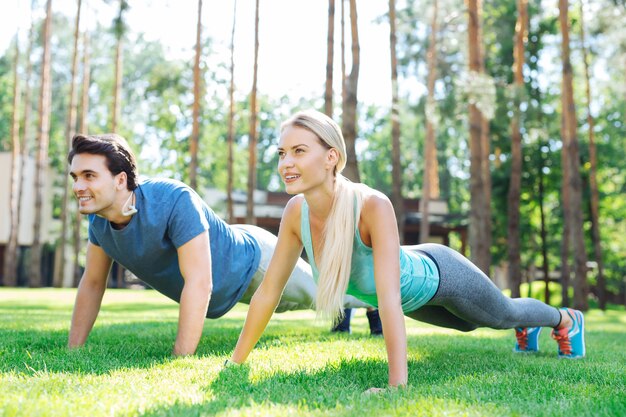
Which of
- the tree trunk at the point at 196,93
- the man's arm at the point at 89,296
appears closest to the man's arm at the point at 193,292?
the man's arm at the point at 89,296

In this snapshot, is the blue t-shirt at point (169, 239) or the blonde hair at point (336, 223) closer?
the blonde hair at point (336, 223)

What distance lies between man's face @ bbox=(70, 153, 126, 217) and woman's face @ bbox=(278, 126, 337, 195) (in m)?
1.32

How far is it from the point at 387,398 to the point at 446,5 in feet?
Result: 84.4

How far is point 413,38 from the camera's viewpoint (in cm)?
→ 2981

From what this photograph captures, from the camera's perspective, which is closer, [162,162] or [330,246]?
[330,246]

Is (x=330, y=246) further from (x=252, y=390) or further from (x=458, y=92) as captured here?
(x=458, y=92)

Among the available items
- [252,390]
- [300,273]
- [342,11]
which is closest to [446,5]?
[342,11]

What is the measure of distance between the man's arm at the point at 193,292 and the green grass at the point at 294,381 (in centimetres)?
16

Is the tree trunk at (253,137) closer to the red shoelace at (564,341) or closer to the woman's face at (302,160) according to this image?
the red shoelace at (564,341)

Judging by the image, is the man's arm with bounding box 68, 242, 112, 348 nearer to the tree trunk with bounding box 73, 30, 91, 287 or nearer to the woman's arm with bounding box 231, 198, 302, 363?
the woman's arm with bounding box 231, 198, 302, 363

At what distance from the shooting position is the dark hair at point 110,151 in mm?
4445

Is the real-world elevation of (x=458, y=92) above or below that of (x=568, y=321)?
above

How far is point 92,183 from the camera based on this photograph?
14.6 ft

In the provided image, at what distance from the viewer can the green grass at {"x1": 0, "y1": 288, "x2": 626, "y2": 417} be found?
2.87 metres
